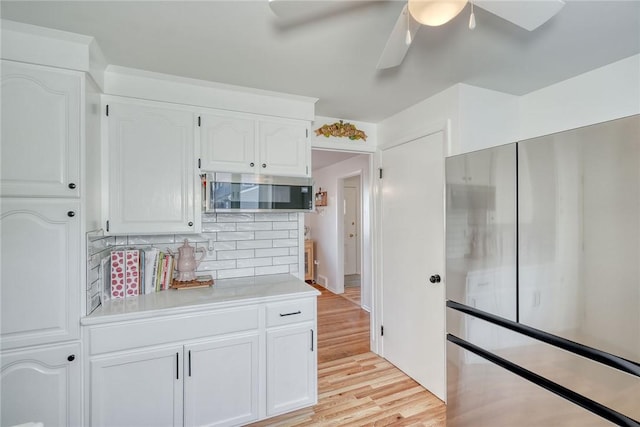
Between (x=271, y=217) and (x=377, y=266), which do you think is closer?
(x=271, y=217)

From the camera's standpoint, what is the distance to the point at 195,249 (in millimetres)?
2281

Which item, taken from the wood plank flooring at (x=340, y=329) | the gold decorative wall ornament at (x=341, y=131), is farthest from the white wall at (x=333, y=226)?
the gold decorative wall ornament at (x=341, y=131)

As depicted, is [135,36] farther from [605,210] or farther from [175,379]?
[605,210]

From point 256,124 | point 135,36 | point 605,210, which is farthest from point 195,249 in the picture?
point 605,210

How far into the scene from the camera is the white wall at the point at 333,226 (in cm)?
434

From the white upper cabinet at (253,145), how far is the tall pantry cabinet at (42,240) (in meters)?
0.70

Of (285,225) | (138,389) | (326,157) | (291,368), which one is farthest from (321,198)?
(138,389)

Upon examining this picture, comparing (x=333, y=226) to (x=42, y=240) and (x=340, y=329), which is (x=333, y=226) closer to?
(x=340, y=329)

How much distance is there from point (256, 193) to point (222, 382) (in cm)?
120

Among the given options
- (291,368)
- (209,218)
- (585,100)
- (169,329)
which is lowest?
(291,368)

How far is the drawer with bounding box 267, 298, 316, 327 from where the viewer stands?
1978mm

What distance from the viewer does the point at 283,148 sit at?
2318mm

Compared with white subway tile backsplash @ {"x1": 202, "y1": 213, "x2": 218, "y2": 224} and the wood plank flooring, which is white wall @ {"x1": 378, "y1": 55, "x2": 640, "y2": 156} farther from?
the wood plank flooring

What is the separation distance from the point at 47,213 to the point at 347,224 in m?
5.06
